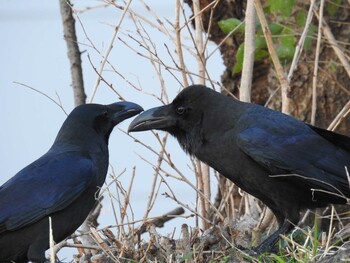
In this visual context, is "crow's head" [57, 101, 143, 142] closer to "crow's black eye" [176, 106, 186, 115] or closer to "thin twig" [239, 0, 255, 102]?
"crow's black eye" [176, 106, 186, 115]

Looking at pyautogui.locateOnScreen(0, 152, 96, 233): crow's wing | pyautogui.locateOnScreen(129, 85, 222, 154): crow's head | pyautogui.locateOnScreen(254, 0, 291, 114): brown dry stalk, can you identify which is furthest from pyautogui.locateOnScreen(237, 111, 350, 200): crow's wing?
pyautogui.locateOnScreen(0, 152, 96, 233): crow's wing

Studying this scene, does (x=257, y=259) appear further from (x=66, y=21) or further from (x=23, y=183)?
(x=66, y=21)

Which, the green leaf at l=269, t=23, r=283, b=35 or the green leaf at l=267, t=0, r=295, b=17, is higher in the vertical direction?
the green leaf at l=267, t=0, r=295, b=17

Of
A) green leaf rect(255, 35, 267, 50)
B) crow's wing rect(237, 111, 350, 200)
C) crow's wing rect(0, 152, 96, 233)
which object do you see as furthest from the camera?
green leaf rect(255, 35, 267, 50)

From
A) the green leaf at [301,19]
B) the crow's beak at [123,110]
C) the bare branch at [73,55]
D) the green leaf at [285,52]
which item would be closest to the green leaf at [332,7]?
the green leaf at [301,19]

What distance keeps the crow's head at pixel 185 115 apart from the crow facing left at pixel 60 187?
20cm

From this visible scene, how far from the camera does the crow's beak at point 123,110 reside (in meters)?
7.46

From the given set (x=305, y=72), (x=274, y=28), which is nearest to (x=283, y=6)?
(x=274, y=28)

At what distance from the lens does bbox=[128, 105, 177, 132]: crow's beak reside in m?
7.34

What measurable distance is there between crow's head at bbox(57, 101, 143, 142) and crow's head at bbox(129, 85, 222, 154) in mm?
141

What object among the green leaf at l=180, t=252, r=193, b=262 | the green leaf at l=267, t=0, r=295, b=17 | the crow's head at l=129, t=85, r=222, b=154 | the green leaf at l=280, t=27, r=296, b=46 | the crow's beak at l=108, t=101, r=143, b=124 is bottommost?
the green leaf at l=180, t=252, r=193, b=262

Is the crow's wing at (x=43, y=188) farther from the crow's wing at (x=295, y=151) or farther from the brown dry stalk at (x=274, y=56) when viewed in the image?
the brown dry stalk at (x=274, y=56)

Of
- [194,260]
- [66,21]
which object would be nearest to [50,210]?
[194,260]

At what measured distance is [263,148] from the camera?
6977mm
